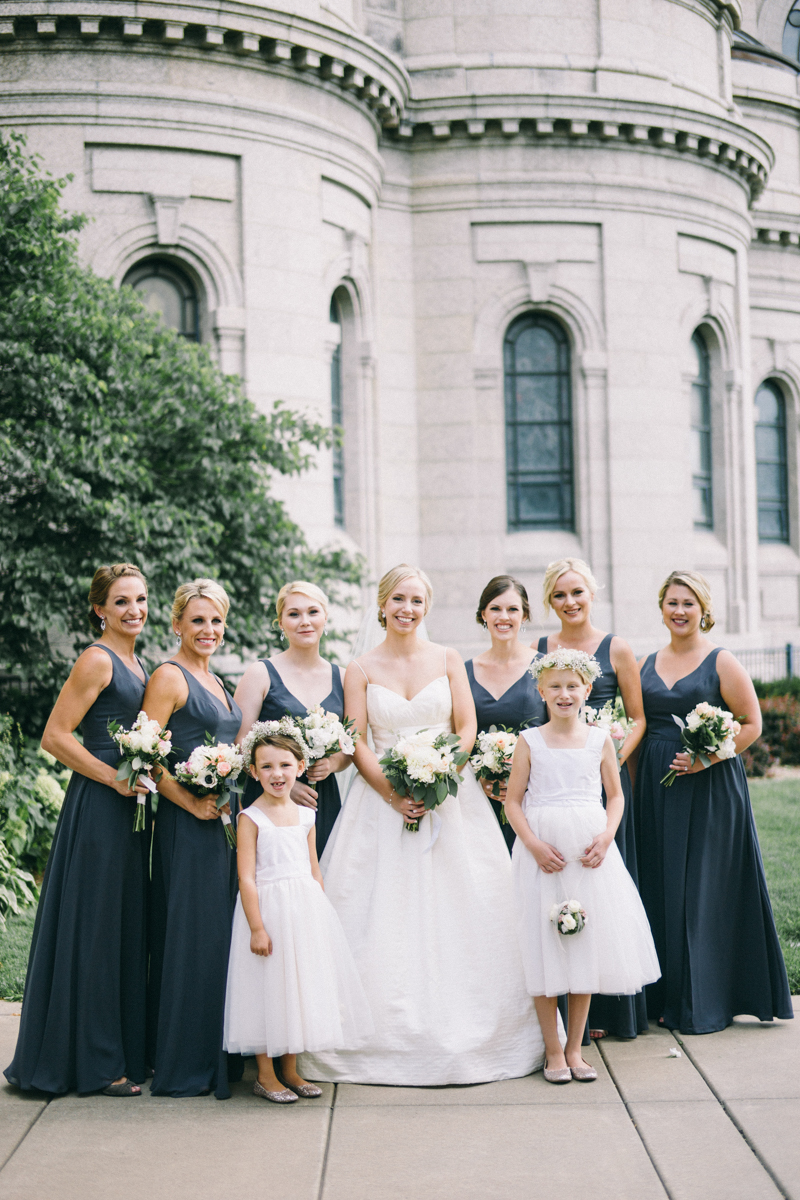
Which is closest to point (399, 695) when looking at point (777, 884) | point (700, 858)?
point (700, 858)

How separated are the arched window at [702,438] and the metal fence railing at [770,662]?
2352 mm

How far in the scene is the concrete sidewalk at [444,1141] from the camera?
4664 millimetres

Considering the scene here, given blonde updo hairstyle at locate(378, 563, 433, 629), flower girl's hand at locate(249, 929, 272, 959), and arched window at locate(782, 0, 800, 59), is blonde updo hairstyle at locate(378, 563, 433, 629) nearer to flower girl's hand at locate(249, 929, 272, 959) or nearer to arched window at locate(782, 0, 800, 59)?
flower girl's hand at locate(249, 929, 272, 959)

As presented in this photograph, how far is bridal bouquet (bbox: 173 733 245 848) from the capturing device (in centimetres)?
571

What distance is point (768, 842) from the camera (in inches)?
470

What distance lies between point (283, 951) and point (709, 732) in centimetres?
251

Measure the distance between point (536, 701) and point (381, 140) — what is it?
1398 cm

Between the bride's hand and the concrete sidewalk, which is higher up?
the bride's hand

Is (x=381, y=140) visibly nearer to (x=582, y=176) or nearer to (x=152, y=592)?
(x=582, y=176)

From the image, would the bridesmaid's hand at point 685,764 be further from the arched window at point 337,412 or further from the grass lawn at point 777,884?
the arched window at point 337,412

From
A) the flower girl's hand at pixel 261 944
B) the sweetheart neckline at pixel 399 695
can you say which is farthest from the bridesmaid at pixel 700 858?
the flower girl's hand at pixel 261 944

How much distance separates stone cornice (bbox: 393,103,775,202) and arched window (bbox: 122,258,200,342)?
4.80 meters

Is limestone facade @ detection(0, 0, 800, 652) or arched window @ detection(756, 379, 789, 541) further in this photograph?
arched window @ detection(756, 379, 789, 541)

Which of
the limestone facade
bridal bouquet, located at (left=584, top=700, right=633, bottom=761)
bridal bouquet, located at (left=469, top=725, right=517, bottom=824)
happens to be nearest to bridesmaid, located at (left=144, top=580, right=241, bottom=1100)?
bridal bouquet, located at (left=469, top=725, right=517, bottom=824)
